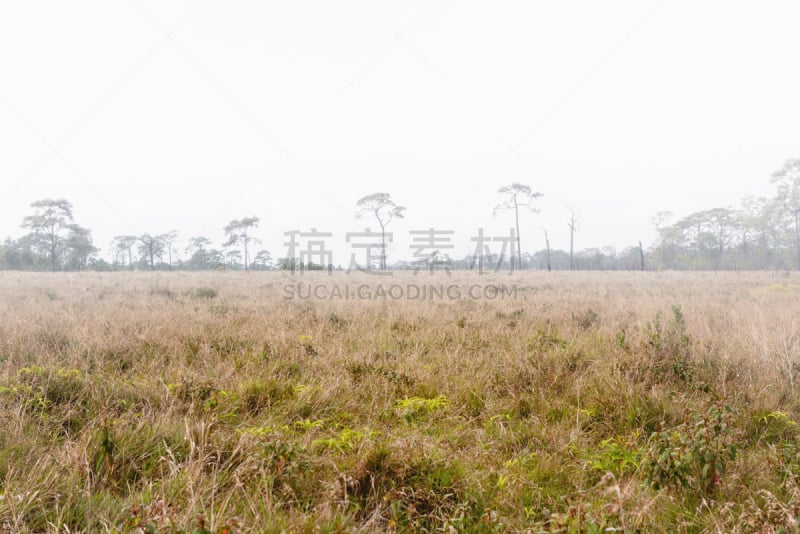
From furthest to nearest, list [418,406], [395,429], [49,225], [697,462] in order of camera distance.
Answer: [49,225]
[418,406]
[395,429]
[697,462]

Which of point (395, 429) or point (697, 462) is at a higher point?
point (697, 462)

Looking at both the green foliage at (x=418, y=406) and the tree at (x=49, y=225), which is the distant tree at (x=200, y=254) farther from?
the green foliage at (x=418, y=406)

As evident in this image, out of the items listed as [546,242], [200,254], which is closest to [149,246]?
[200,254]

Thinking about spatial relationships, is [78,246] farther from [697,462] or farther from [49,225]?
[697,462]

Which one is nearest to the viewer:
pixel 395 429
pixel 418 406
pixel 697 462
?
pixel 697 462

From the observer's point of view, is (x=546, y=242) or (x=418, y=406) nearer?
(x=418, y=406)

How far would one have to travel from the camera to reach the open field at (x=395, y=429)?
1717 mm

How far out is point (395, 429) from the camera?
2715 millimetres

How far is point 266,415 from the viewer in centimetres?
297

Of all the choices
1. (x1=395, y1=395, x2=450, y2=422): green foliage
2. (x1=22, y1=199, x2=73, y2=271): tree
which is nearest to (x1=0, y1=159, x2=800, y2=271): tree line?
(x1=22, y1=199, x2=73, y2=271): tree

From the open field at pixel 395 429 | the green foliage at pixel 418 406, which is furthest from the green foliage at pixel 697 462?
the green foliage at pixel 418 406

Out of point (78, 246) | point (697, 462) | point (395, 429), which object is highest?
point (78, 246)

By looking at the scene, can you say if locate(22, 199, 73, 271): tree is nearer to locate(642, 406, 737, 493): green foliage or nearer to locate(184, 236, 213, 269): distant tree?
locate(184, 236, 213, 269): distant tree

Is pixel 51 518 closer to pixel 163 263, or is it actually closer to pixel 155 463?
pixel 155 463
